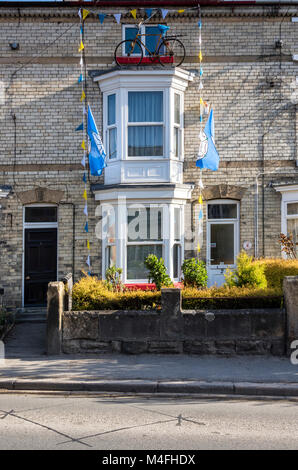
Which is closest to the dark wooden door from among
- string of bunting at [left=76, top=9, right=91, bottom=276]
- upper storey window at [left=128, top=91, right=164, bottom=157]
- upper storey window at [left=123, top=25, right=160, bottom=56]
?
string of bunting at [left=76, top=9, right=91, bottom=276]

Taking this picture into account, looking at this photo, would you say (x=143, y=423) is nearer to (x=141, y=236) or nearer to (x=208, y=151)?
(x=141, y=236)

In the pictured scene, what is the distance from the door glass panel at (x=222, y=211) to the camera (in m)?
15.1

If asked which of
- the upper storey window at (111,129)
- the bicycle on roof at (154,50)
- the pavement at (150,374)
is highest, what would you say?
the bicycle on roof at (154,50)

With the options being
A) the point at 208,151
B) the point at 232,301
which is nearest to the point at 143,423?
the point at 232,301

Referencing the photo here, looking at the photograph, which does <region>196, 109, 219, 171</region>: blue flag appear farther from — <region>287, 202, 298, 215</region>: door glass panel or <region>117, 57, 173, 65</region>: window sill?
<region>287, 202, 298, 215</region>: door glass panel

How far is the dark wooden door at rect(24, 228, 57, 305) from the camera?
1487cm

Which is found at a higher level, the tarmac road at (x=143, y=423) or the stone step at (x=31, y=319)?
the stone step at (x=31, y=319)

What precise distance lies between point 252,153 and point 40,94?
601cm

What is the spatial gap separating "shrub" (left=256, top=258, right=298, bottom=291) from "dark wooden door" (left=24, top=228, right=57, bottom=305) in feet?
19.6

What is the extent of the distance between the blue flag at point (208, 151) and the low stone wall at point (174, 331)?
4.68 metres

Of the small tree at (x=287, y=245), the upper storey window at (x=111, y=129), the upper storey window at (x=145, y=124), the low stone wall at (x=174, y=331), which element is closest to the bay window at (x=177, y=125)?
the upper storey window at (x=145, y=124)

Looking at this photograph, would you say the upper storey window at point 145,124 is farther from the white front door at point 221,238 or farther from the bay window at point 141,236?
the white front door at point 221,238

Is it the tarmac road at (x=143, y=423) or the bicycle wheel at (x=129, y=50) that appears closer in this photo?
the tarmac road at (x=143, y=423)
